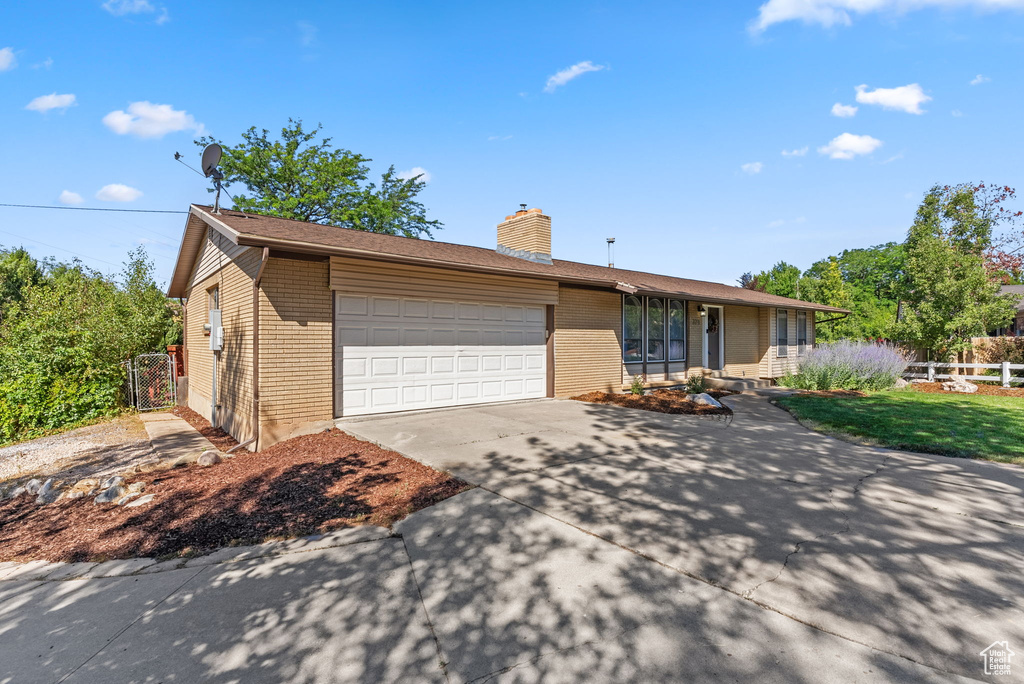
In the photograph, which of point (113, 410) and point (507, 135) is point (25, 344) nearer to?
point (113, 410)

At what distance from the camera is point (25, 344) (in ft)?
35.5

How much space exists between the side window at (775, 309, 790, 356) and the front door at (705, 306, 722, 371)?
3298mm

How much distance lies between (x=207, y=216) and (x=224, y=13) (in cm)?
628

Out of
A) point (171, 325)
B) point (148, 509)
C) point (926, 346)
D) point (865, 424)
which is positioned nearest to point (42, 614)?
point (148, 509)

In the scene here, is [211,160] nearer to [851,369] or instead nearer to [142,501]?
[142,501]

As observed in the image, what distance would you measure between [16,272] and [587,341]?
35.6 meters

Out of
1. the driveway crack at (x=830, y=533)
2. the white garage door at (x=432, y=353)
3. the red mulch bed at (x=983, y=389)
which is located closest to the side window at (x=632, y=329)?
the white garage door at (x=432, y=353)

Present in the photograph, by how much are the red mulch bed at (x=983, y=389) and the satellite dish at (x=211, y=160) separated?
1941cm

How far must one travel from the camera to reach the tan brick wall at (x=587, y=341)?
1116cm

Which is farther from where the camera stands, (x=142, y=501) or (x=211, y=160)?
(x=211, y=160)

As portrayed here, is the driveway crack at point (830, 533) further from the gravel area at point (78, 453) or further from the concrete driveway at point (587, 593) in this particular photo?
the gravel area at point (78, 453)

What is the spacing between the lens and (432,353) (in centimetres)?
895

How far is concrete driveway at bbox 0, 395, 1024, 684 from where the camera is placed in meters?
2.40

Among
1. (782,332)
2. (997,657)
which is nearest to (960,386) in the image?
(782,332)
